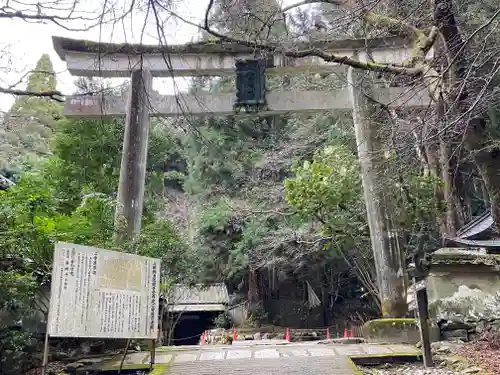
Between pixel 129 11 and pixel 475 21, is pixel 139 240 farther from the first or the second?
pixel 475 21

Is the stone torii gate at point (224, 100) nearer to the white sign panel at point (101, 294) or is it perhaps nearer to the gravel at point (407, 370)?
the gravel at point (407, 370)

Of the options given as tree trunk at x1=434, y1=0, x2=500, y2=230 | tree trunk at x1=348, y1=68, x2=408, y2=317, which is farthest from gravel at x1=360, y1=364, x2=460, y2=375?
tree trunk at x1=348, y1=68, x2=408, y2=317

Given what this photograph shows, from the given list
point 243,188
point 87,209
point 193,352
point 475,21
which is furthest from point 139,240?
point 243,188

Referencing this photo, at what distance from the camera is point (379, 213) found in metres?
7.97

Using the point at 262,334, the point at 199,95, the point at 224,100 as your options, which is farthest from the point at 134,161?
the point at 262,334

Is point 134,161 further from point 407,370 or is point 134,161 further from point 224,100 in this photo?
point 407,370

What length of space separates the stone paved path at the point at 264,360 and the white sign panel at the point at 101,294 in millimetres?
729

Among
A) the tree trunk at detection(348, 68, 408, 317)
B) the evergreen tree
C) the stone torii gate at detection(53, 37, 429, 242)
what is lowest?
the tree trunk at detection(348, 68, 408, 317)

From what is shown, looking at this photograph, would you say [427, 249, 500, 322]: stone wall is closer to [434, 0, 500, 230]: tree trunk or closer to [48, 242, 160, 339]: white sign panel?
[434, 0, 500, 230]: tree trunk

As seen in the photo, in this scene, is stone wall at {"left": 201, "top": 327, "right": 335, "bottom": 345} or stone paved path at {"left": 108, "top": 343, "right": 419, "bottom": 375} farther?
stone wall at {"left": 201, "top": 327, "right": 335, "bottom": 345}

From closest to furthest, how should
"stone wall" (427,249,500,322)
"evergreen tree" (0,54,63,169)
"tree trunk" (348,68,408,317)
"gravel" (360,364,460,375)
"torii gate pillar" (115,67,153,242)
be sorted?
"gravel" (360,364,460,375) → "stone wall" (427,249,500,322) → "tree trunk" (348,68,408,317) → "torii gate pillar" (115,67,153,242) → "evergreen tree" (0,54,63,169)

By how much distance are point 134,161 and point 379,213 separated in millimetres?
4264

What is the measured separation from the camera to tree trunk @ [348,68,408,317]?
7.44m

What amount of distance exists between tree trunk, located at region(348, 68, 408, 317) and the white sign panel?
4.01 metres
